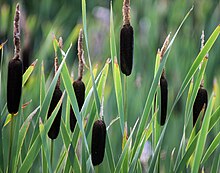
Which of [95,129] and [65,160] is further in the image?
[65,160]

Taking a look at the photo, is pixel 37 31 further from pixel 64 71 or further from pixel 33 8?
pixel 64 71

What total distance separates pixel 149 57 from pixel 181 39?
0.75 feet

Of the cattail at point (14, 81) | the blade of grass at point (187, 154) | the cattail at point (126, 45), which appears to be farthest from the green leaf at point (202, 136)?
the cattail at point (14, 81)

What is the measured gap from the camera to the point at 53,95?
109 centimetres

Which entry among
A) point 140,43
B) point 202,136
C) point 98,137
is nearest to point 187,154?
point 202,136

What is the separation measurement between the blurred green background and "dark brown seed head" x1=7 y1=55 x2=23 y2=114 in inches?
22.3

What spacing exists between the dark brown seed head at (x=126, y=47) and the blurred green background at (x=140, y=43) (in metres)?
0.45

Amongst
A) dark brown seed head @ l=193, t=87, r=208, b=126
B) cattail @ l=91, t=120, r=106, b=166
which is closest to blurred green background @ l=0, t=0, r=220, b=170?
dark brown seed head @ l=193, t=87, r=208, b=126

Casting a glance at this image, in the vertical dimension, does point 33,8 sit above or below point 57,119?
above

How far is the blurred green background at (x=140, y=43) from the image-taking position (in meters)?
1.72

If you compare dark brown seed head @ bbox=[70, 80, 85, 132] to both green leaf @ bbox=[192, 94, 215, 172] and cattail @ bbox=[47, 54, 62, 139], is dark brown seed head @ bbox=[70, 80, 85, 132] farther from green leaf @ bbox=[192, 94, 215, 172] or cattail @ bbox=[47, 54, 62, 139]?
green leaf @ bbox=[192, 94, 215, 172]

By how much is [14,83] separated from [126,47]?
21 centimetres

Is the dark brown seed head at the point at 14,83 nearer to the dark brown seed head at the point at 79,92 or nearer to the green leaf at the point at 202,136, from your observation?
the dark brown seed head at the point at 79,92

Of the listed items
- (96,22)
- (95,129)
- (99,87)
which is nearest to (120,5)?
(96,22)
